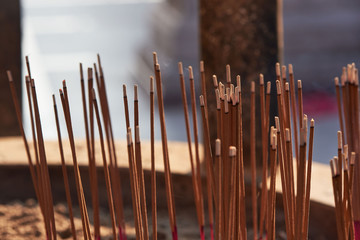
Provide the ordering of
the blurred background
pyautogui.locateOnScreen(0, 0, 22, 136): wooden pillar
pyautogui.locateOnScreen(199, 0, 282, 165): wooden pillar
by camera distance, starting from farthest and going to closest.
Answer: the blurred background → pyautogui.locateOnScreen(0, 0, 22, 136): wooden pillar → pyautogui.locateOnScreen(199, 0, 282, 165): wooden pillar

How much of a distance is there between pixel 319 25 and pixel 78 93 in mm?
1912

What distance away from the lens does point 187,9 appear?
4.14m

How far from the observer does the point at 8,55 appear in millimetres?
2215

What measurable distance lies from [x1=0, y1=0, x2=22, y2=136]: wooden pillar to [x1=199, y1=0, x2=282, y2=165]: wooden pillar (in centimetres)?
110

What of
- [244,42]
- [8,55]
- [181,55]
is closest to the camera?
Answer: [244,42]

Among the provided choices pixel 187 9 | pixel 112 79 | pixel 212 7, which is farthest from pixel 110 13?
pixel 212 7

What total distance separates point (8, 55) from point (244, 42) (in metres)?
1.21

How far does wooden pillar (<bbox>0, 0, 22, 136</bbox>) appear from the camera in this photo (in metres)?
2.20

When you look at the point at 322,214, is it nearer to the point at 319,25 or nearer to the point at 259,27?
the point at 259,27

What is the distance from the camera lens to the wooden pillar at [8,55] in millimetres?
2199

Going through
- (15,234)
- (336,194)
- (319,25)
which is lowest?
(15,234)

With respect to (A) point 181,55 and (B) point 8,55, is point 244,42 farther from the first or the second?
(A) point 181,55

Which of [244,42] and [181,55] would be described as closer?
[244,42]

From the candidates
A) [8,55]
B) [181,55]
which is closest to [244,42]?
[8,55]
